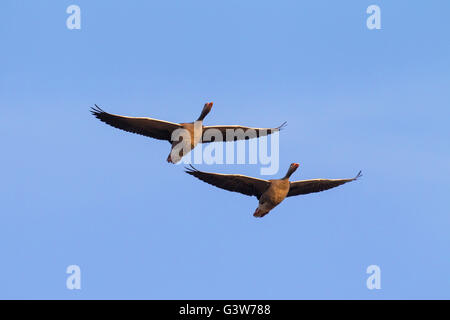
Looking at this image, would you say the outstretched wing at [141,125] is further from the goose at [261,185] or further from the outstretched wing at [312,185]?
the outstretched wing at [312,185]

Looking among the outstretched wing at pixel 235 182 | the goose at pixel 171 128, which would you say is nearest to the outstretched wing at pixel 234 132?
the goose at pixel 171 128

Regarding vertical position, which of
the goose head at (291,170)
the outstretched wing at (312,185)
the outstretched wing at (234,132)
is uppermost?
the outstretched wing at (234,132)

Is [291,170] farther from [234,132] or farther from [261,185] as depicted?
[234,132]

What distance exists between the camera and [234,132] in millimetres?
33281

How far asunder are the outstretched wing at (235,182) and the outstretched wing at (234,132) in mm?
1877

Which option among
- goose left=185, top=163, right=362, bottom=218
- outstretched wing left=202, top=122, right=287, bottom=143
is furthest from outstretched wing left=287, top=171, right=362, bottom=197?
outstretched wing left=202, top=122, right=287, bottom=143

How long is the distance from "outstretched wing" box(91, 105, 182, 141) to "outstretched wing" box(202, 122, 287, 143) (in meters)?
1.21

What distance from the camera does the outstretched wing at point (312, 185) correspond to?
31.5 meters

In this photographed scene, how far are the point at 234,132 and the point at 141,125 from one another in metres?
3.06

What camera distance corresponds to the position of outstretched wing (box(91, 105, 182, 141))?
104ft

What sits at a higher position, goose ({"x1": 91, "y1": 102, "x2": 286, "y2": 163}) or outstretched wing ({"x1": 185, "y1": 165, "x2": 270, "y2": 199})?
goose ({"x1": 91, "y1": 102, "x2": 286, "y2": 163})

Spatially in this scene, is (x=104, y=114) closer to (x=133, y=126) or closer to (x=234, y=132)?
(x=133, y=126)

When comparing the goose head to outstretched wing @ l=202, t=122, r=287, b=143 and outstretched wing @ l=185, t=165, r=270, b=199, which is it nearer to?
outstretched wing @ l=185, t=165, r=270, b=199
